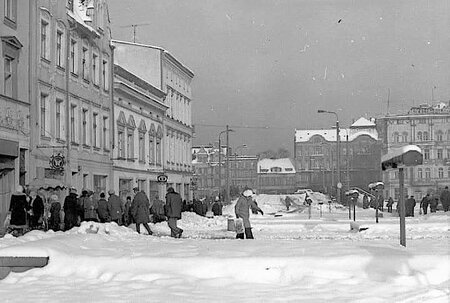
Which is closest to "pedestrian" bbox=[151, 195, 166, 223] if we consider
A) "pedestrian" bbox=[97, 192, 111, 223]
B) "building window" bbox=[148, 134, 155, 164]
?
"pedestrian" bbox=[97, 192, 111, 223]

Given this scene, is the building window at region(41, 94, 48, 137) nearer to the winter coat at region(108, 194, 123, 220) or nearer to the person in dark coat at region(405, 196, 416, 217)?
the winter coat at region(108, 194, 123, 220)

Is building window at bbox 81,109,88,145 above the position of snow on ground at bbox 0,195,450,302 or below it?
above

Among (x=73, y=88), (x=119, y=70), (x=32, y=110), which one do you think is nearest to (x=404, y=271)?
(x=32, y=110)

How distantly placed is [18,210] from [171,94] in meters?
38.9

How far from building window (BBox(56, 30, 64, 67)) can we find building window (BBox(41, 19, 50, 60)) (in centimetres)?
125

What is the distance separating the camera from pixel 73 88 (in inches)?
1368

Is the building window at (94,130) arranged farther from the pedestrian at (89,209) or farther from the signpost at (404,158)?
the signpost at (404,158)

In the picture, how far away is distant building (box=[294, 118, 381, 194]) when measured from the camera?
346ft

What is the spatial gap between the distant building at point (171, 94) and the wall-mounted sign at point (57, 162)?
940 inches

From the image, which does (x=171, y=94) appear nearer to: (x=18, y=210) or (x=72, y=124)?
(x=72, y=124)

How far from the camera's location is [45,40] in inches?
1220

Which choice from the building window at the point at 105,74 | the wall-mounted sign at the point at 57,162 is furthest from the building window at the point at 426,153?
the wall-mounted sign at the point at 57,162

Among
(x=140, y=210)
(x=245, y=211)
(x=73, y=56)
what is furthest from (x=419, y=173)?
(x=245, y=211)

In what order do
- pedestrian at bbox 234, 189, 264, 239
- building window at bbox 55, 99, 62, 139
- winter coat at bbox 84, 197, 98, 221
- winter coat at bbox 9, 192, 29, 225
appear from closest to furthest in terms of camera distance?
pedestrian at bbox 234, 189, 264, 239, winter coat at bbox 9, 192, 29, 225, winter coat at bbox 84, 197, 98, 221, building window at bbox 55, 99, 62, 139
